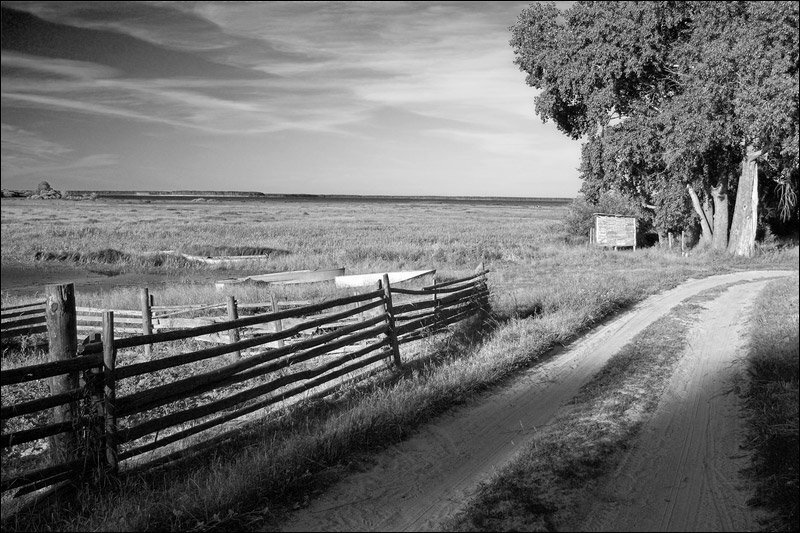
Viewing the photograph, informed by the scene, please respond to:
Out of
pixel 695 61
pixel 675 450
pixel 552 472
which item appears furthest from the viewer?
pixel 695 61

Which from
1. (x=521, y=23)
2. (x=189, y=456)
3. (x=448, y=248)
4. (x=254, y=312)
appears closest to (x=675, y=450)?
(x=189, y=456)

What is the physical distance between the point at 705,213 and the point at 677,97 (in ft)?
27.7

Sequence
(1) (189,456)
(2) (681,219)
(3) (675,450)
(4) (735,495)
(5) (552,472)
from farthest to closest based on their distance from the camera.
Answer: (2) (681,219)
(1) (189,456)
(3) (675,450)
(5) (552,472)
(4) (735,495)

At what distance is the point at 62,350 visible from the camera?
5160 millimetres

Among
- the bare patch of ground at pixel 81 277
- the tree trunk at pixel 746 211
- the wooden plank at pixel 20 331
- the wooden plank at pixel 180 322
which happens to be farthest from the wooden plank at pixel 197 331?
the tree trunk at pixel 746 211

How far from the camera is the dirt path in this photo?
4.43m

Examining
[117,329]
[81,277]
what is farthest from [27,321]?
[81,277]

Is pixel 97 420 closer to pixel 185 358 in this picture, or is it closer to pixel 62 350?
pixel 62 350

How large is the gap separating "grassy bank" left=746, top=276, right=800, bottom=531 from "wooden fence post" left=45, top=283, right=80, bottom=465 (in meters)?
5.81

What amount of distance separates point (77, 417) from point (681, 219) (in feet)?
94.0

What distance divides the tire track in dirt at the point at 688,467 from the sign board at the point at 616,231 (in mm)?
Answer: 24116

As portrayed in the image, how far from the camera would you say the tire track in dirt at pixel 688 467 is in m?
4.16

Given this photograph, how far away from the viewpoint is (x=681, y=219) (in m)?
27.6

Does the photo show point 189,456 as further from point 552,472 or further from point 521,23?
point 521,23
